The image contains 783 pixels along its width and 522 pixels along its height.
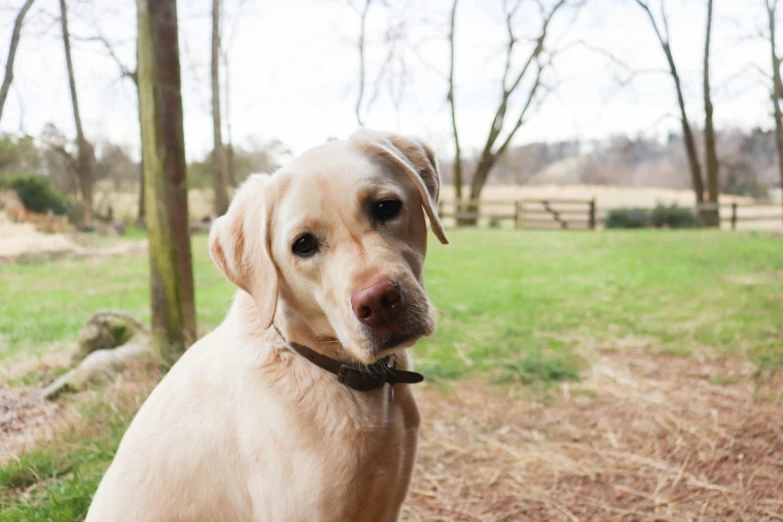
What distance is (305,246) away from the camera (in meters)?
1.16

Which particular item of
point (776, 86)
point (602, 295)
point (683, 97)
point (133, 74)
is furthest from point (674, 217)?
point (133, 74)

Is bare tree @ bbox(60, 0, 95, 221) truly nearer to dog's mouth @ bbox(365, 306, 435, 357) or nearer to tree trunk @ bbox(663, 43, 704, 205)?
dog's mouth @ bbox(365, 306, 435, 357)

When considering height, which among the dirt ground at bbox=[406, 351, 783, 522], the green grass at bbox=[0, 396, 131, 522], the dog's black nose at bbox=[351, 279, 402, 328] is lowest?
the dirt ground at bbox=[406, 351, 783, 522]

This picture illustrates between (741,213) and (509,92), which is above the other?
(509,92)

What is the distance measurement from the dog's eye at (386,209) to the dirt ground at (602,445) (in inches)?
45.7

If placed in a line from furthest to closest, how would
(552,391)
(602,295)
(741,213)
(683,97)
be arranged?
(741,213), (683,97), (602,295), (552,391)

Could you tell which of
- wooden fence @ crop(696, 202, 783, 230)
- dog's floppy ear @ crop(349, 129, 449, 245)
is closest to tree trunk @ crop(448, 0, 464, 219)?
wooden fence @ crop(696, 202, 783, 230)

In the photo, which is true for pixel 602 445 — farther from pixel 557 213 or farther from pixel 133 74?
pixel 557 213

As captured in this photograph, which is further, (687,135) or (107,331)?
(687,135)

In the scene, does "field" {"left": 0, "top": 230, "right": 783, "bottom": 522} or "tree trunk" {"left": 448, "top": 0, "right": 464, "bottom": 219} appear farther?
"tree trunk" {"left": 448, "top": 0, "right": 464, "bottom": 219}

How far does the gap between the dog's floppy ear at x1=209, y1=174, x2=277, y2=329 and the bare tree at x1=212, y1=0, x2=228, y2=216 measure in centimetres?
151

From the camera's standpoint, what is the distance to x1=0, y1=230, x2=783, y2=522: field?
5.82 ft

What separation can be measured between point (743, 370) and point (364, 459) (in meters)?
2.53

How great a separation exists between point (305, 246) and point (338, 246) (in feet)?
0.29
